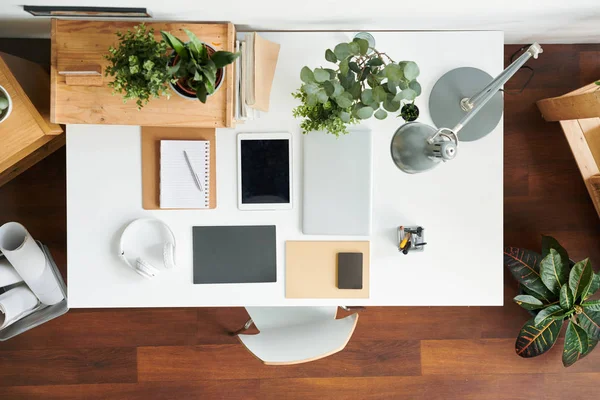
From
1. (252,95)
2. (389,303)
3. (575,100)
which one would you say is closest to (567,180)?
(575,100)

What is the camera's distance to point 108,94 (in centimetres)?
132

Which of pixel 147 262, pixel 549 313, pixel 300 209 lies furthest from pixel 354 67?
pixel 549 313

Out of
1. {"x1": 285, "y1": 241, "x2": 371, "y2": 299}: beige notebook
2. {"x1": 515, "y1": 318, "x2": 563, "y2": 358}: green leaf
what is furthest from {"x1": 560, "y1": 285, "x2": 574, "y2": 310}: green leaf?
{"x1": 285, "y1": 241, "x2": 371, "y2": 299}: beige notebook

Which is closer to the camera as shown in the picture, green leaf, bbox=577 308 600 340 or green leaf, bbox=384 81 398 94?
green leaf, bbox=384 81 398 94

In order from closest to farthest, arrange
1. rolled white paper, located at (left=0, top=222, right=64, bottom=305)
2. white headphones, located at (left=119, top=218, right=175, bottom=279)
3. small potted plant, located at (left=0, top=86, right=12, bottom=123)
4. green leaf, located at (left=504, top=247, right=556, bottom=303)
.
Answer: small potted plant, located at (left=0, top=86, right=12, bottom=123) → white headphones, located at (left=119, top=218, right=175, bottom=279) → rolled white paper, located at (left=0, top=222, right=64, bottom=305) → green leaf, located at (left=504, top=247, right=556, bottom=303)

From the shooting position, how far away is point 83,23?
4.32 ft

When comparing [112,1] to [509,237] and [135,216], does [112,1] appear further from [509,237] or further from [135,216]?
[509,237]

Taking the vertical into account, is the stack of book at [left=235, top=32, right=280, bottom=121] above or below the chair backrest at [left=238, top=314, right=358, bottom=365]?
above

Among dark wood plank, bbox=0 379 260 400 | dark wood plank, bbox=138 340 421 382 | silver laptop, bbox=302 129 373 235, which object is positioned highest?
silver laptop, bbox=302 129 373 235

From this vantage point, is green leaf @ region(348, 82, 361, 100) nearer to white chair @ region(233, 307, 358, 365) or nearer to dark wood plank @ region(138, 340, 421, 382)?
white chair @ region(233, 307, 358, 365)

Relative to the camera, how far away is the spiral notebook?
4.82 ft

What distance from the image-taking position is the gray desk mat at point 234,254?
152 cm

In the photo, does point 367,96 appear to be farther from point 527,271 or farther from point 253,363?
point 253,363

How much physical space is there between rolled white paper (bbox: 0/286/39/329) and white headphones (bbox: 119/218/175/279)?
0.56m
